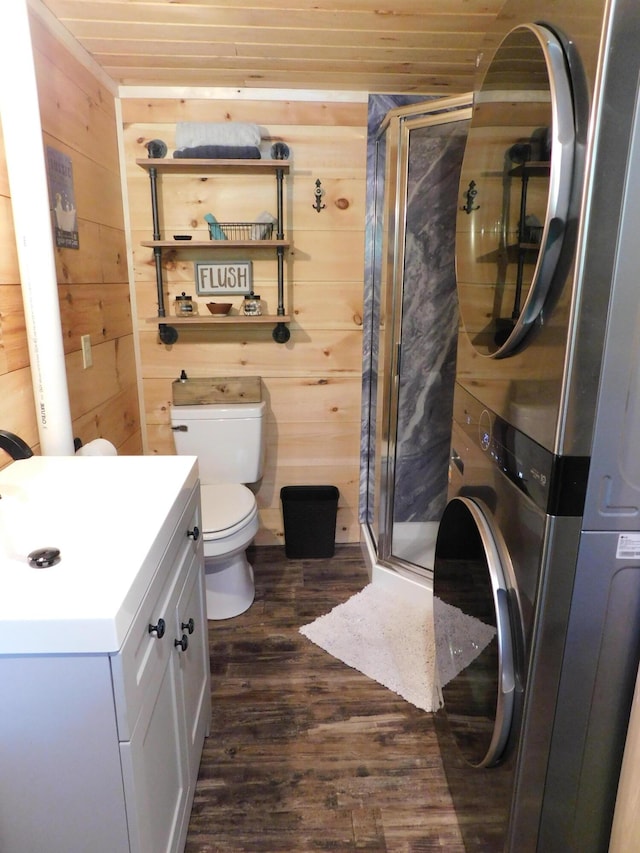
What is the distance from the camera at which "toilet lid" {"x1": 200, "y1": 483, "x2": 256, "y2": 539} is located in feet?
6.89

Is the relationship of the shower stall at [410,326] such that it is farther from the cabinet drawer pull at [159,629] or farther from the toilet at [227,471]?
the cabinet drawer pull at [159,629]

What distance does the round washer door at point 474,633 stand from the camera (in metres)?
1.06

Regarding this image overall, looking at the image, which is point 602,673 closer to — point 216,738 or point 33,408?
point 216,738

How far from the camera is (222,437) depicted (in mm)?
2496

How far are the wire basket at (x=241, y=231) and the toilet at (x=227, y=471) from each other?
714 mm

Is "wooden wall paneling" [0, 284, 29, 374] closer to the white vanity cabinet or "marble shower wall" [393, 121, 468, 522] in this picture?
the white vanity cabinet

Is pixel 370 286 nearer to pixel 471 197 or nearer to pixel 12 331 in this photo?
pixel 471 197

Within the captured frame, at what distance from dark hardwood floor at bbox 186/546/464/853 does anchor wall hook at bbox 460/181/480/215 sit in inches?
59.0

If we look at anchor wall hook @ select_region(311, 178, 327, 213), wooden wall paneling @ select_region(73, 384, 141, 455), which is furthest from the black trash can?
anchor wall hook @ select_region(311, 178, 327, 213)

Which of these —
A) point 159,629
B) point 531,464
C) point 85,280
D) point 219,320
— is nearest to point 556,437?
point 531,464

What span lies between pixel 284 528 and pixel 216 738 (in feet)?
3.82

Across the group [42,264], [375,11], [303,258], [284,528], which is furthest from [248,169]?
[284,528]

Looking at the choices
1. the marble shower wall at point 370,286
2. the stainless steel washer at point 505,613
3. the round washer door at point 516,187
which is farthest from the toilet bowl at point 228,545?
the round washer door at point 516,187

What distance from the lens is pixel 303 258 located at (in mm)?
2555
